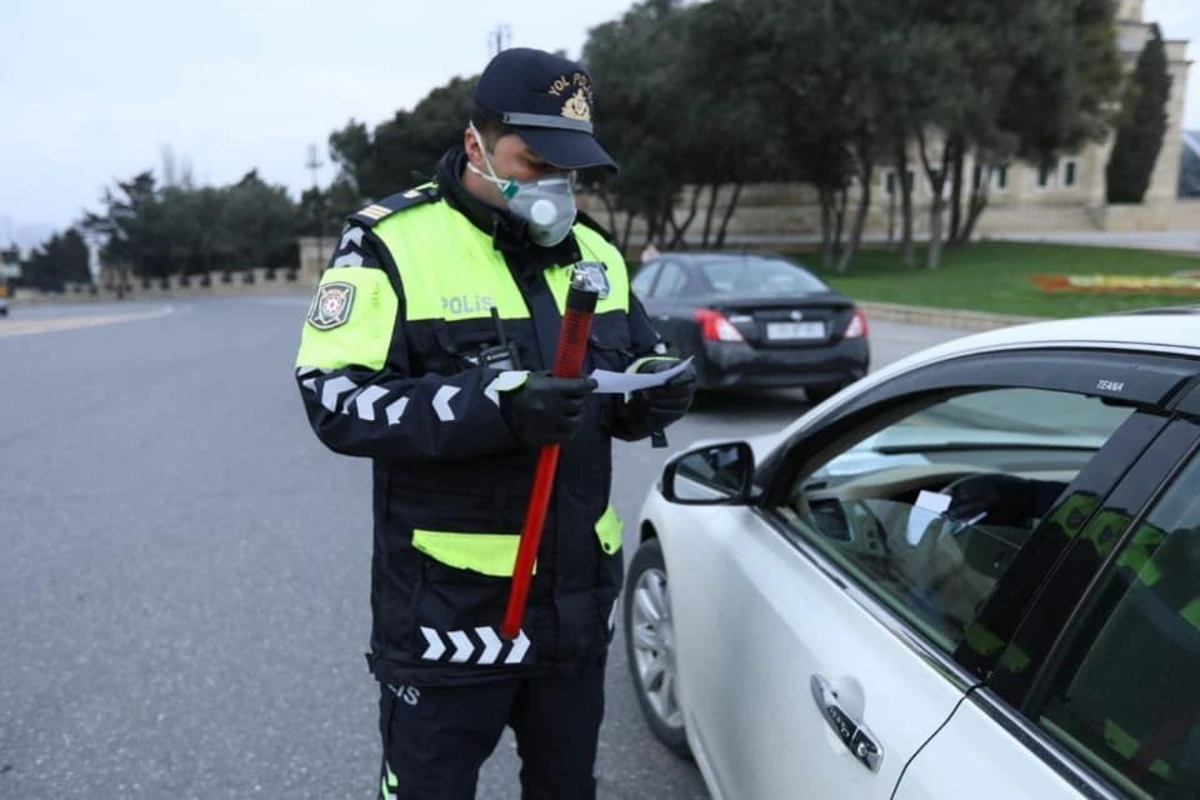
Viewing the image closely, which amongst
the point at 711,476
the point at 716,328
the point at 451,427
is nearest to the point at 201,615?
the point at 711,476

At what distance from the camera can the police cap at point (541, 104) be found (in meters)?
1.78

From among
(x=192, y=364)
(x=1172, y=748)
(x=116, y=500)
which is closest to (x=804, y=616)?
(x=1172, y=748)

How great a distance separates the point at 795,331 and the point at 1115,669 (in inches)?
277

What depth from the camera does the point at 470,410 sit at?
1591mm

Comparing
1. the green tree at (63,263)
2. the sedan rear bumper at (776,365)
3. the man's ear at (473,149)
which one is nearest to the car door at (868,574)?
the man's ear at (473,149)

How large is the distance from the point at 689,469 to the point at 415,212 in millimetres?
1277

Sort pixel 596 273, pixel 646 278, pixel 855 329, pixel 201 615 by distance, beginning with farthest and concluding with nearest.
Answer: pixel 646 278
pixel 855 329
pixel 201 615
pixel 596 273

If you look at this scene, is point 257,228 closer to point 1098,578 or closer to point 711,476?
point 711,476


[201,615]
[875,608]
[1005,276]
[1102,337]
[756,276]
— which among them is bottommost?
[201,615]

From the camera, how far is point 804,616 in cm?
194

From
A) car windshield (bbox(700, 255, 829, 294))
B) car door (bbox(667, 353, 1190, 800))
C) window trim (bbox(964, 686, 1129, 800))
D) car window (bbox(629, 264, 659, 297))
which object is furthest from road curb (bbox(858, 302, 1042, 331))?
window trim (bbox(964, 686, 1129, 800))

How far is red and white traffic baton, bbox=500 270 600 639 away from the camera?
4.99ft

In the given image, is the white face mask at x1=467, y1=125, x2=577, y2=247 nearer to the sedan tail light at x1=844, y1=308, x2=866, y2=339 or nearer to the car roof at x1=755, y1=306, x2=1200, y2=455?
the car roof at x1=755, y1=306, x2=1200, y2=455

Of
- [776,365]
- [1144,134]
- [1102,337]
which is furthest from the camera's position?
[1144,134]
